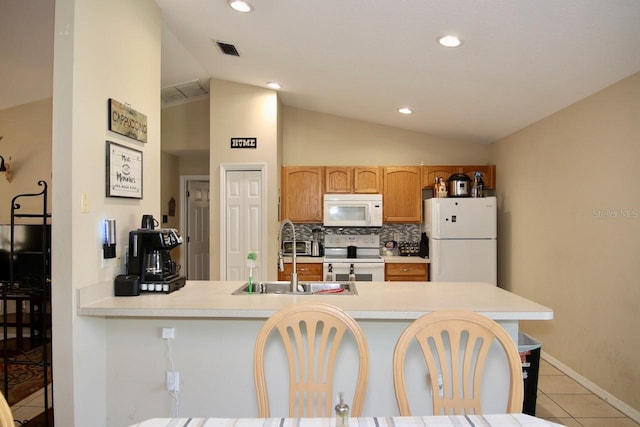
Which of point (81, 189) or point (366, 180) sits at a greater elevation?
point (366, 180)

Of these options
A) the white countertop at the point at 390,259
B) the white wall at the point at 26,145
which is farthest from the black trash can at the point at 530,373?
the white wall at the point at 26,145

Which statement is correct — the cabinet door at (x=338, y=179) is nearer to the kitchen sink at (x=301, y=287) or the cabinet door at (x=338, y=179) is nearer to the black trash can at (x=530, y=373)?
the kitchen sink at (x=301, y=287)

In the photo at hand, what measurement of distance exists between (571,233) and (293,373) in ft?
9.64

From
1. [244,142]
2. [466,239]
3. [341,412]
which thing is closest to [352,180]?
[244,142]

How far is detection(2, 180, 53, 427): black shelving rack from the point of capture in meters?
2.24

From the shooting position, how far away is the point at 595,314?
3.05 metres

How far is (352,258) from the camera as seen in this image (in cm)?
498

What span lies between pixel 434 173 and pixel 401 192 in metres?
0.47

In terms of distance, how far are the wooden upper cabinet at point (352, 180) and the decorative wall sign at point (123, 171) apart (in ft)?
8.79

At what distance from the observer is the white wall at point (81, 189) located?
1.98 metres

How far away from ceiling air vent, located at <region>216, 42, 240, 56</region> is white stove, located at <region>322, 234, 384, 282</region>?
243 centimetres

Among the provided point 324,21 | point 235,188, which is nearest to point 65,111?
point 324,21

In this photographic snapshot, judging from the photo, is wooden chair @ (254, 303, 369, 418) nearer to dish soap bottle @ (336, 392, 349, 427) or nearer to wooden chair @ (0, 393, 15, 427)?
dish soap bottle @ (336, 392, 349, 427)

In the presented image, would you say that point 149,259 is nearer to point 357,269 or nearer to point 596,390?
point 357,269
